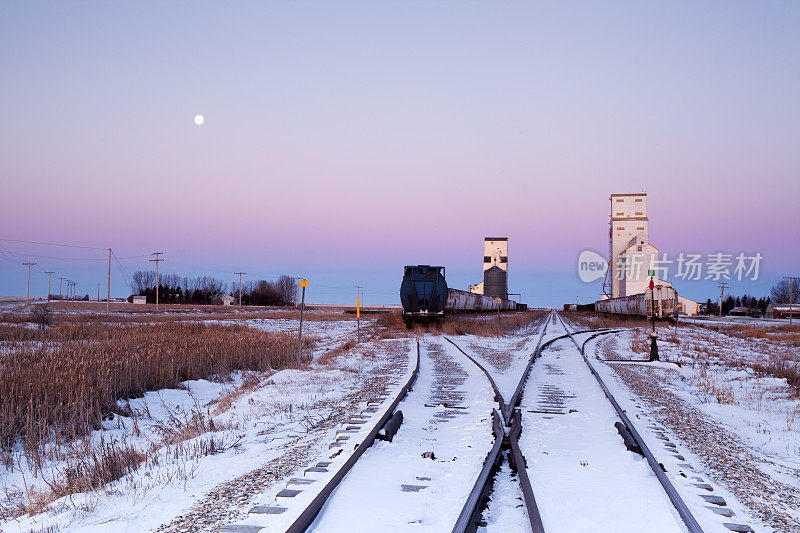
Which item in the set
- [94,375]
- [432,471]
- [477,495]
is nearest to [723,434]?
[432,471]

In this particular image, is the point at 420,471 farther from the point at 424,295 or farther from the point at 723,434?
the point at 424,295

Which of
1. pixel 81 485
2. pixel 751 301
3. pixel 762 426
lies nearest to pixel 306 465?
pixel 81 485

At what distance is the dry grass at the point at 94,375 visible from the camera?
8.11 m

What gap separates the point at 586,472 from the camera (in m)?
5.36

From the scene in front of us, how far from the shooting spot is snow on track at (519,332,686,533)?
164 inches

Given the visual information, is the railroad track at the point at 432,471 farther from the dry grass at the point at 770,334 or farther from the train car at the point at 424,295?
the dry grass at the point at 770,334

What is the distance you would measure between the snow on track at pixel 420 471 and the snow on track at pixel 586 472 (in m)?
0.62

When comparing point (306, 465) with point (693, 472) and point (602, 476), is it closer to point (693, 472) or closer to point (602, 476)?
point (602, 476)

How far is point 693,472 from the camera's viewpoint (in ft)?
18.2

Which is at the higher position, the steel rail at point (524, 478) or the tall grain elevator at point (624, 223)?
the tall grain elevator at point (624, 223)

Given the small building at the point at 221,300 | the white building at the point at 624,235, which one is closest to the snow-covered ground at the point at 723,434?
the white building at the point at 624,235

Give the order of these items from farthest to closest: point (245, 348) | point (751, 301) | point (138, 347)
Result: point (751, 301) → point (245, 348) → point (138, 347)

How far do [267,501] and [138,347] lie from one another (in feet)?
41.5

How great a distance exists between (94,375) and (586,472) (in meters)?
9.60
